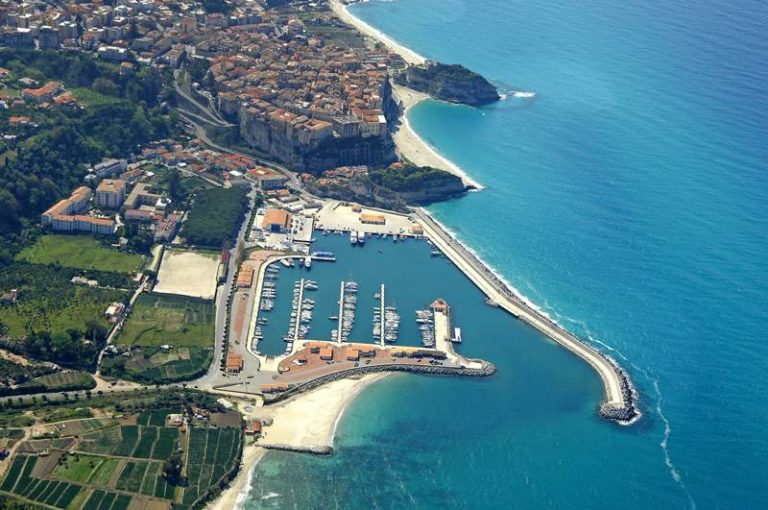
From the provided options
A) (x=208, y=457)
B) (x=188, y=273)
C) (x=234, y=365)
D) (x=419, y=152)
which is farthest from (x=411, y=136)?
(x=208, y=457)

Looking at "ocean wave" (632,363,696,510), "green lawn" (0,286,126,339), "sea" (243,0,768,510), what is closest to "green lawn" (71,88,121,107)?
"green lawn" (0,286,126,339)

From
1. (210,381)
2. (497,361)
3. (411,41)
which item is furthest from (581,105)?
(210,381)

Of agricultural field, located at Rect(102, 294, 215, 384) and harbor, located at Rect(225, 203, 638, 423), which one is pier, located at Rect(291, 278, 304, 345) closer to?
harbor, located at Rect(225, 203, 638, 423)

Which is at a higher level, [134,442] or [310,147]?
[310,147]

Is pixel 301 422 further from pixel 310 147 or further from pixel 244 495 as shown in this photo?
pixel 310 147

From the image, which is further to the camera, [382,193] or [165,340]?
[382,193]

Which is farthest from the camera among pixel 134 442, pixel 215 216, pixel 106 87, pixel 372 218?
pixel 106 87
